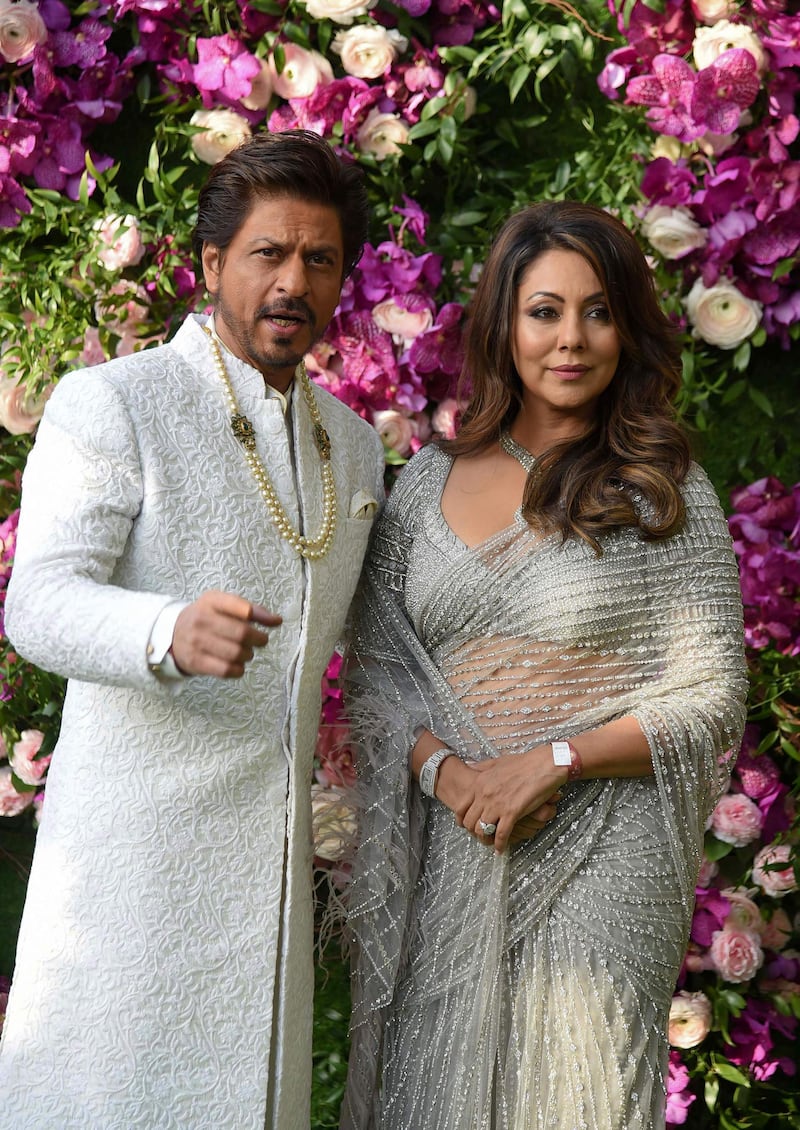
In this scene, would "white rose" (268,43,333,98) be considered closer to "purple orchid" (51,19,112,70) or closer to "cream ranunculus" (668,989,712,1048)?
"purple orchid" (51,19,112,70)

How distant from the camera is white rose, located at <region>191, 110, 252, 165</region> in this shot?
2.79 meters

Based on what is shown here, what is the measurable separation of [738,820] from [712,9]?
1.62 meters

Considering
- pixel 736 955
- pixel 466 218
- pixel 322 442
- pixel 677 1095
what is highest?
pixel 466 218

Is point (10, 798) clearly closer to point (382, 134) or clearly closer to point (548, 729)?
point (548, 729)

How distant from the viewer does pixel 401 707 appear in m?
2.13

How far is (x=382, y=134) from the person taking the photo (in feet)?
9.21

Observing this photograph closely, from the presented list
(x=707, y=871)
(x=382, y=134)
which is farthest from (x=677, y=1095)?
(x=382, y=134)

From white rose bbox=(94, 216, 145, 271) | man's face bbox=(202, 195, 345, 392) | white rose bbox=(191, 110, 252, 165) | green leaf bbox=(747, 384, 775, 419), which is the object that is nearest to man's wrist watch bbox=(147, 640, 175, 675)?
man's face bbox=(202, 195, 345, 392)

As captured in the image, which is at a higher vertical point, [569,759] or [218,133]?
[218,133]

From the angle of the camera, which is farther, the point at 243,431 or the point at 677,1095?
the point at 677,1095

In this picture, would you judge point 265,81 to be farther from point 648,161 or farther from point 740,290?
point 740,290

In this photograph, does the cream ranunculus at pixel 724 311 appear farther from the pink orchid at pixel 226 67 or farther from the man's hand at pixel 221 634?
the man's hand at pixel 221 634

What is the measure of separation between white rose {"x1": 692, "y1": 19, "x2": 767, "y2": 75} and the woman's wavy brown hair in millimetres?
718

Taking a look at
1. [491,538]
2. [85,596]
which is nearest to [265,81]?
[491,538]
